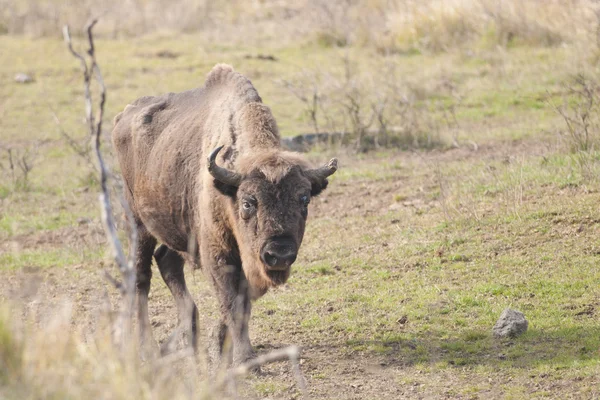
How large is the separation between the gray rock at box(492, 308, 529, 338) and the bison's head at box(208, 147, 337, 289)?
73.4 inches

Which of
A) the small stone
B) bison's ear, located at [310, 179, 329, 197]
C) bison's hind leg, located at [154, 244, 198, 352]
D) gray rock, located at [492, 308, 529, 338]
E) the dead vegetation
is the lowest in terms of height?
the small stone

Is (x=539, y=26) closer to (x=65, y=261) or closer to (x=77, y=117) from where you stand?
(x=77, y=117)

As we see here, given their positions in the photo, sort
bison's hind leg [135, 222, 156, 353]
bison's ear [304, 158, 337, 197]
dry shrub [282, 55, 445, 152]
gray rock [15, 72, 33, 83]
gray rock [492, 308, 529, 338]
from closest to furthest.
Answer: bison's ear [304, 158, 337, 197] → gray rock [492, 308, 529, 338] → bison's hind leg [135, 222, 156, 353] → dry shrub [282, 55, 445, 152] → gray rock [15, 72, 33, 83]

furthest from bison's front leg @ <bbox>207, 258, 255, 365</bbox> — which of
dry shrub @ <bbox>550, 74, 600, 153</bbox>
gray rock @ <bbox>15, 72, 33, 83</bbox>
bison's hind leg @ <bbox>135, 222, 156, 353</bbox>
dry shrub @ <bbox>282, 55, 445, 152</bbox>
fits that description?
gray rock @ <bbox>15, 72, 33, 83</bbox>

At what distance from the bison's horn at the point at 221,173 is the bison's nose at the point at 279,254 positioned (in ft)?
2.12

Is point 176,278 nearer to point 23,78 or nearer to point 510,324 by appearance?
point 510,324

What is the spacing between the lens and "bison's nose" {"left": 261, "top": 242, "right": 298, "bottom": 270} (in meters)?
6.76

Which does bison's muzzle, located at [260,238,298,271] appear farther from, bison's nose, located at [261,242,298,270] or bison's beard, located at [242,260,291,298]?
bison's beard, located at [242,260,291,298]

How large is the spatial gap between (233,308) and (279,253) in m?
0.84

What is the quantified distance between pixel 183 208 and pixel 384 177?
5486 millimetres

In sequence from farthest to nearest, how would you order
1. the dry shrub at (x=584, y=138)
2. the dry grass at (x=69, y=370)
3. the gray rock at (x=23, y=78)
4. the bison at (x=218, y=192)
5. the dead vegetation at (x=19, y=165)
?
the gray rock at (x=23, y=78), the dead vegetation at (x=19, y=165), the dry shrub at (x=584, y=138), the bison at (x=218, y=192), the dry grass at (x=69, y=370)

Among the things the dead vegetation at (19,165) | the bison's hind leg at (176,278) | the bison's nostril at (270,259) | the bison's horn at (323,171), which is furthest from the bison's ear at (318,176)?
the dead vegetation at (19,165)

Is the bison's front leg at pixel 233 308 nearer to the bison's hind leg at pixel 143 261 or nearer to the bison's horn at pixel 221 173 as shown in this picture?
the bison's horn at pixel 221 173

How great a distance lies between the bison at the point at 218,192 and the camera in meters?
7.02
